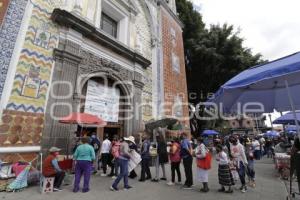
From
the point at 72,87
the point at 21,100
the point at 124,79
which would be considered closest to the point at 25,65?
the point at 21,100

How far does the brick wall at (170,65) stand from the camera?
12.0 meters

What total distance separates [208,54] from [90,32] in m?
11.8

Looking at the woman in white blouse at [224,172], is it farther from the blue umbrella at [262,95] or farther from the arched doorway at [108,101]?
the arched doorway at [108,101]

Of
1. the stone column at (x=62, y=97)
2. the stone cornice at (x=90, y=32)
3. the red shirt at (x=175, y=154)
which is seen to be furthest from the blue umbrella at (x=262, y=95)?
the stone cornice at (x=90, y=32)

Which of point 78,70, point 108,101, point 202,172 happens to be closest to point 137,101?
point 108,101

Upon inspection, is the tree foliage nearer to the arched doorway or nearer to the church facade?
the church facade

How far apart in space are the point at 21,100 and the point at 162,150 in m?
4.47

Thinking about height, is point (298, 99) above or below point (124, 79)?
below

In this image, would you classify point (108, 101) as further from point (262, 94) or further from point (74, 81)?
point (262, 94)

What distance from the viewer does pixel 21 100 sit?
18.1 feet

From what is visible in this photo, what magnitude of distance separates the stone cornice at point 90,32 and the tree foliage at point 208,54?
9.09m

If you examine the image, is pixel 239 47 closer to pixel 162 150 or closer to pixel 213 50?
pixel 213 50

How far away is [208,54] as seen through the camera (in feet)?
54.8

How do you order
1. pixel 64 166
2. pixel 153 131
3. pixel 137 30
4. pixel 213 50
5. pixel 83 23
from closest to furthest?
pixel 64 166, pixel 83 23, pixel 153 131, pixel 137 30, pixel 213 50
